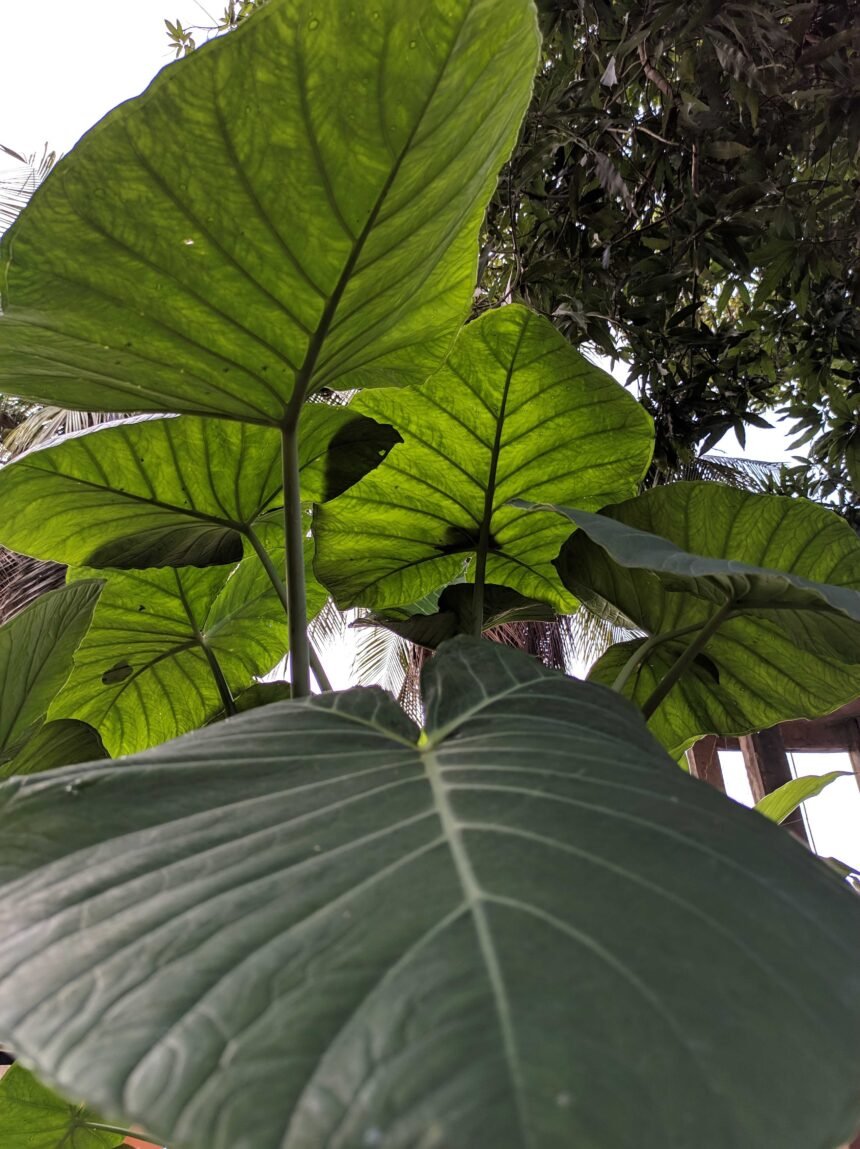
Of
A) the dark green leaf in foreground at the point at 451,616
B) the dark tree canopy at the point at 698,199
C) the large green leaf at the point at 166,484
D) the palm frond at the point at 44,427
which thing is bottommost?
the dark green leaf in foreground at the point at 451,616

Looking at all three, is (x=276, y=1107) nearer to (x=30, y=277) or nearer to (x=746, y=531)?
(x=30, y=277)

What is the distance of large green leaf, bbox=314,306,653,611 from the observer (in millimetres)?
780

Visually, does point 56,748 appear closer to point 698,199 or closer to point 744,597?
point 744,597

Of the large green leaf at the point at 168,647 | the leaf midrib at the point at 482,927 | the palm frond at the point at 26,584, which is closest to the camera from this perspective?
the leaf midrib at the point at 482,927

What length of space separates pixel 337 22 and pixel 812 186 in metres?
1.58

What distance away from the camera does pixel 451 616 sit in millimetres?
857

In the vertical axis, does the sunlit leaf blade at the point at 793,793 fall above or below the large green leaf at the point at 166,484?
below

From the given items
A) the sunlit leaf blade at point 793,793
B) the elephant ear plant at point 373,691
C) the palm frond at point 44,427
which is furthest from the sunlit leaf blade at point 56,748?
the palm frond at point 44,427

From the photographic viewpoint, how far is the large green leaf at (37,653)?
25.6 inches

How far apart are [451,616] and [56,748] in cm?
38

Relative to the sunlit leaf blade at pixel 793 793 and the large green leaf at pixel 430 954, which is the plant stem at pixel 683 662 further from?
the sunlit leaf blade at pixel 793 793

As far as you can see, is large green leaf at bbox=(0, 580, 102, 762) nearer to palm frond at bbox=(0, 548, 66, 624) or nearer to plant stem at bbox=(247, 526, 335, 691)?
plant stem at bbox=(247, 526, 335, 691)

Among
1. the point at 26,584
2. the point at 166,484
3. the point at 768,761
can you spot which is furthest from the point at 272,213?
the point at 26,584

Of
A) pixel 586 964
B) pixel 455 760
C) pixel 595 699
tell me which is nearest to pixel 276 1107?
pixel 586 964
